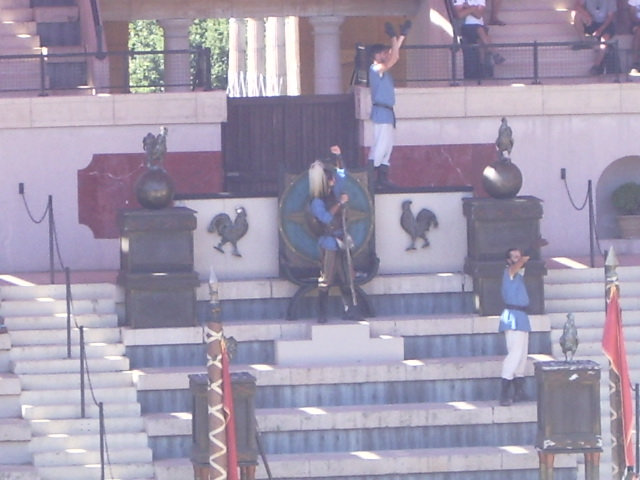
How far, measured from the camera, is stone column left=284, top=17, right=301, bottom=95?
45531 mm

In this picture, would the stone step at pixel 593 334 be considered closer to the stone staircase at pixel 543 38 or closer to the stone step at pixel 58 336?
the stone step at pixel 58 336

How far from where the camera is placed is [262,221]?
29.0 metres

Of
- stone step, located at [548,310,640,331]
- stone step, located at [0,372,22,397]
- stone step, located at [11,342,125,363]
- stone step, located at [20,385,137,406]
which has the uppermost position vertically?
stone step, located at [548,310,640,331]

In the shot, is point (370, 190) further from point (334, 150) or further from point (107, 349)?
point (107, 349)

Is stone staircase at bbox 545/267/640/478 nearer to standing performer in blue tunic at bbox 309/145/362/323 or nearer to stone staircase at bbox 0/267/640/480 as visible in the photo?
stone staircase at bbox 0/267/640/480

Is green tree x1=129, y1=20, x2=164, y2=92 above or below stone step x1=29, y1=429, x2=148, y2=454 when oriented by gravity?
above

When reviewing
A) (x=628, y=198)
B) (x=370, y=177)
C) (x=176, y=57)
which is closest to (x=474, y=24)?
(x=628, y=198)

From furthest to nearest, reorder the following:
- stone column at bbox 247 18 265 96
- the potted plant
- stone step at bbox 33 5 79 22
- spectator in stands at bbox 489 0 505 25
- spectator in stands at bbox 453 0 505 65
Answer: stone column at bbox 247 18 265 96, spectator in stands at bbox 489 0 505 25, stone step at bbox 33 5 79 22, spectator in stands at bbox 453 0 505 65, the potted plant

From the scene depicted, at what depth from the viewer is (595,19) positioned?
34500 millimetres

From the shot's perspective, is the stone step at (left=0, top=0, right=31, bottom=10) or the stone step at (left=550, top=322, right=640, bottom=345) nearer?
the stone step at (left=550, top=322, right=640, bottom=345)

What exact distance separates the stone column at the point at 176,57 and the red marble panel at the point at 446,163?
3729 millimetres

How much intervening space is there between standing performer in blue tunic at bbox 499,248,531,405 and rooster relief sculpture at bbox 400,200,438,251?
7.40 ft

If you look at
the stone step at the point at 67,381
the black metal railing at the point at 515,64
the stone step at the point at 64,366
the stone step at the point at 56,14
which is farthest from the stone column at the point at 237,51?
the stone step at the point at 67,381

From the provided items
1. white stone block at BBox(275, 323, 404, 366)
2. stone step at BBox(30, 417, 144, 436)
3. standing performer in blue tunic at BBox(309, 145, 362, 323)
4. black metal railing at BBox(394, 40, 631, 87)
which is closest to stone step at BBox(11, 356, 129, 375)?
stone step at BBox(30, 417, 144, 436)
